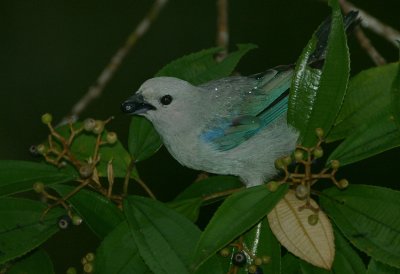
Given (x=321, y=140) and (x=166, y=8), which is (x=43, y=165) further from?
(x=166, y=8)

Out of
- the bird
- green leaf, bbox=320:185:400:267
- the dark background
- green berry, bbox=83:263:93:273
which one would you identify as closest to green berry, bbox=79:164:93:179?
green berry, bbox=83:263:93:273

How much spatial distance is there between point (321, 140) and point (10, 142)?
5.60 m

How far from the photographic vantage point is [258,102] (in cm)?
442

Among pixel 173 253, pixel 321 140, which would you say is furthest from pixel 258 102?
pixel 173 253

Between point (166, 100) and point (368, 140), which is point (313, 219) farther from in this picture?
point (166, 100)

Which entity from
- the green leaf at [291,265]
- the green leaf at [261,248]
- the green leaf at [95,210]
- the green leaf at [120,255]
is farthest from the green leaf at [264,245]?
the green leaf at [95,210]

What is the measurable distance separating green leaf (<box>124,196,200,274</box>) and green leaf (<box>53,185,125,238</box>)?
3.9 inches

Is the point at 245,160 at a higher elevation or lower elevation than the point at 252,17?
lower

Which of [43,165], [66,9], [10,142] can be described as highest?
[66,9]

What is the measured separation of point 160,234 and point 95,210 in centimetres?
32

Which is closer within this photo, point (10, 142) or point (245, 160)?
point (245, 160)

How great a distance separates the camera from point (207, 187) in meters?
4.27

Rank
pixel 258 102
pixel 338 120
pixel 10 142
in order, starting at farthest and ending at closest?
pixel 10 142 → pixel 258 102 → pixel 338 120

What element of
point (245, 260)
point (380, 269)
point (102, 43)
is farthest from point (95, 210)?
point (102, 43)
